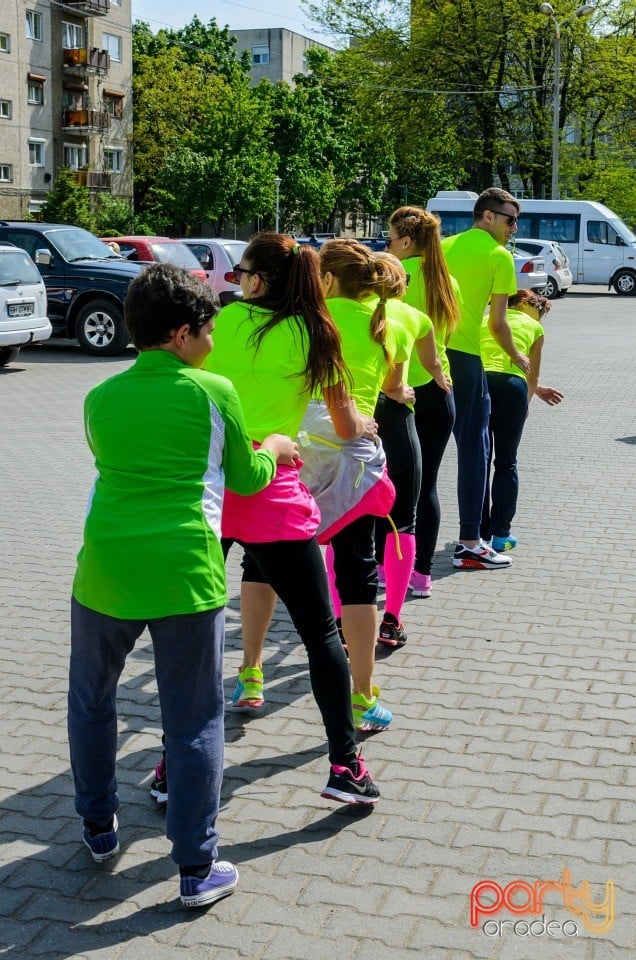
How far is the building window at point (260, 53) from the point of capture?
277ft

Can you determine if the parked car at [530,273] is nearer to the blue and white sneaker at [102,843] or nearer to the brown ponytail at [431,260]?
the brown ponytail at [431,260]

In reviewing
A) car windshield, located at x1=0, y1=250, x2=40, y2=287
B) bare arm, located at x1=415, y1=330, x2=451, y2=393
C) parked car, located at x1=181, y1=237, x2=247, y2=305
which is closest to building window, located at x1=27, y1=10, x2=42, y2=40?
parked car, located at x1=181, y1=237, x2=247, y2=305

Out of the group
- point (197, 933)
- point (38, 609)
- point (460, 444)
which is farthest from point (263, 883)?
point (460, 444)

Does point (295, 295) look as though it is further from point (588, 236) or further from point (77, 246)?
point (588, 236)

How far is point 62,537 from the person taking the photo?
7.49 meters

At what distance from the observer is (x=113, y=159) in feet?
189

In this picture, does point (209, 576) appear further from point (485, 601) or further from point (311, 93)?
point (311, 93)

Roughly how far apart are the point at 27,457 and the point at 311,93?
2400 inches

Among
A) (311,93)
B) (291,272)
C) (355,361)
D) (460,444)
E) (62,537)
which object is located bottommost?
(62,537)

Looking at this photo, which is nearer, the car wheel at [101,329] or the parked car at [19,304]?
the parked car at [19,304]

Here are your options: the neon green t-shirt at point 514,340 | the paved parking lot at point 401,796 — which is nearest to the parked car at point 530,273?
the neon green t-shirt at point 514,340

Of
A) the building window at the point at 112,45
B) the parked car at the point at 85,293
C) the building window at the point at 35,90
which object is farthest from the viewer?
the building window at the point at 112,45

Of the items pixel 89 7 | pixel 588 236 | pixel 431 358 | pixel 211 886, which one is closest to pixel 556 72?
pixel 588 236

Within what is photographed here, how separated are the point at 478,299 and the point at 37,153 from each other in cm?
5012
